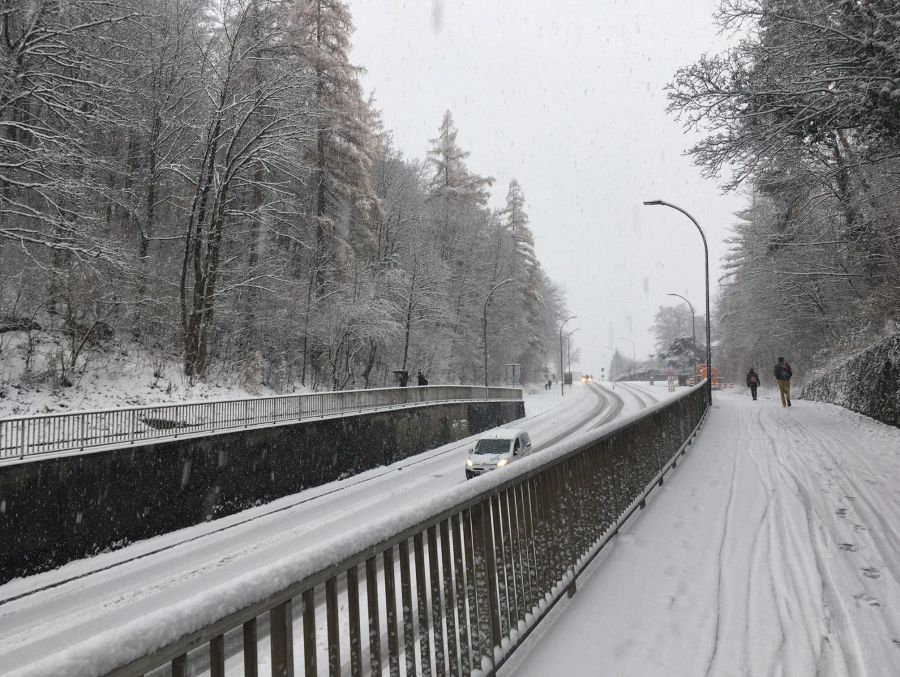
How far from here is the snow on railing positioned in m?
1.45

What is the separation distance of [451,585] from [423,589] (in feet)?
0.89

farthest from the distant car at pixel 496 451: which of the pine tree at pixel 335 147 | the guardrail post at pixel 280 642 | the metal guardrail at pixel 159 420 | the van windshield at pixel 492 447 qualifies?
the pine tree at pixel 335 147

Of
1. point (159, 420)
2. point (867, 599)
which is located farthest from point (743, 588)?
point (159, 420)

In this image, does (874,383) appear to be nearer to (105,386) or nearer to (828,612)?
(828,612)

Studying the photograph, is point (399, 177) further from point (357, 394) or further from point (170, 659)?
point (170, 659)

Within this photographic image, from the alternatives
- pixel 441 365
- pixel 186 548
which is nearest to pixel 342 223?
pixel 441 365

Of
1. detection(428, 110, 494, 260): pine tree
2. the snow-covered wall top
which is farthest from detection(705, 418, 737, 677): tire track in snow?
detection(428, 110, 494, 260): pine tree

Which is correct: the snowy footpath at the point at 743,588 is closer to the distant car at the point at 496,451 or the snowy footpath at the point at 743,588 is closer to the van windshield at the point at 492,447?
the distant car at the point at 496,451

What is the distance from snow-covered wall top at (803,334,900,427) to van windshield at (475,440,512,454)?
9466mm

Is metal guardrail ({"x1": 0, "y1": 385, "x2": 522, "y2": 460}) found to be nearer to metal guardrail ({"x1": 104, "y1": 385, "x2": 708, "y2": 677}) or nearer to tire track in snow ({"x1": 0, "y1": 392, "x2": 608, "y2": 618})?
tire track in snow ({"x1": 0, "y1": 392, "x2": 608, "y2": 618})

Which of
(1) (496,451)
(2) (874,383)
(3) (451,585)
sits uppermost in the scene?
(2) (874,383)

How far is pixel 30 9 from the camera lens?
572 inches

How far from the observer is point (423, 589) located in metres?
2.67

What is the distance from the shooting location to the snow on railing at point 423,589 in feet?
4.77
